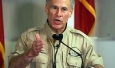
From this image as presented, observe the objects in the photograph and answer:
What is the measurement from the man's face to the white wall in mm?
322

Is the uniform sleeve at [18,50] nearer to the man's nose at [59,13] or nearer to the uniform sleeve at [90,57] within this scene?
the man's nose at [59,13]

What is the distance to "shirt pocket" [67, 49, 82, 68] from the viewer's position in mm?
1525

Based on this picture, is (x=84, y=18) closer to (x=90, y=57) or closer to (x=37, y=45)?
(x=90, y=57)

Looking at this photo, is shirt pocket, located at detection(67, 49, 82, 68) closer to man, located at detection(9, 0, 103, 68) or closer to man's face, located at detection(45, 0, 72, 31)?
man, located at detection(9, 0, 103, 68)

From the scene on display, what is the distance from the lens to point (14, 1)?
5.96ft

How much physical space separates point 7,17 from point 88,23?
0.67 m

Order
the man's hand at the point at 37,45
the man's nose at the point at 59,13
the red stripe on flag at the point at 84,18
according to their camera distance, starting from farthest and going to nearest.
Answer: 1. the red stripe on flag at the point at 84,18
2. the man's nose at the point at 59,13
3. the man's hand at the point at 37,45

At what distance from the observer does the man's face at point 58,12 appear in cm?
146

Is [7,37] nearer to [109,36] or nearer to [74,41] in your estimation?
[74,41]

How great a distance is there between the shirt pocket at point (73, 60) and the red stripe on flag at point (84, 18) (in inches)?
13.7

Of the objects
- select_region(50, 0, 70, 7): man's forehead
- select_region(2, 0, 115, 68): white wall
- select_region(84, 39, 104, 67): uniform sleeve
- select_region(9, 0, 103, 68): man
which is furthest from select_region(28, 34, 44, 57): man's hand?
select_region(2, 0, 115, 68): white wall

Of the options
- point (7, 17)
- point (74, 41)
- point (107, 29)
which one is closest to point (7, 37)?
point (7, 17)

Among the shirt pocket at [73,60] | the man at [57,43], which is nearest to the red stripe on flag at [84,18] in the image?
the man at [57,43]

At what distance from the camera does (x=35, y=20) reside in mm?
1864
